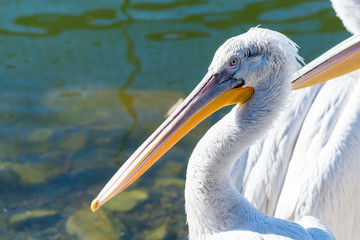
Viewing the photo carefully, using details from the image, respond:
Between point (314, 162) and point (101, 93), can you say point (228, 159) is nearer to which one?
point (314, 162)

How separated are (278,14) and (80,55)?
6.54 feet

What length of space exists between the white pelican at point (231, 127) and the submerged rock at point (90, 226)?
1.63 meters

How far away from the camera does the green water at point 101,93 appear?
169 inches

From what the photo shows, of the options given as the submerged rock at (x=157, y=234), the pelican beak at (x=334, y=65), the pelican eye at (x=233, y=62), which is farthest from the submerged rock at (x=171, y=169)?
the pelican eye at (x=233, y=62)

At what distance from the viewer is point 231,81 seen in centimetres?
249

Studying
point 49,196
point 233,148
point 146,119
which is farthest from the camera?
point 146,119

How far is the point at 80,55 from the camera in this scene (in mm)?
5691

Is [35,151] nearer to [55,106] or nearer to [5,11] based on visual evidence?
[55,106]

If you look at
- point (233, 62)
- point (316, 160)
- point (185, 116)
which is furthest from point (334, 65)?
point (185, 116)

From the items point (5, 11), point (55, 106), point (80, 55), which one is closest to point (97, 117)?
point (55, 106)

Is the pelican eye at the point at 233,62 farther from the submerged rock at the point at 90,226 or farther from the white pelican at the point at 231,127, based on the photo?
the submerged rock at the point at 90,226

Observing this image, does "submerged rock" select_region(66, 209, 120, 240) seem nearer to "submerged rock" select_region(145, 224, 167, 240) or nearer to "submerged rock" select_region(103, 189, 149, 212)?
"submerged rock" select_region(103, 189, 149, 212)

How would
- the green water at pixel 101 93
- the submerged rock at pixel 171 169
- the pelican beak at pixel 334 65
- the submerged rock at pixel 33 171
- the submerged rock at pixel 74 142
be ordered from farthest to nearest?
the submerged rock at pixel 74 142
the submerged rock at pixel 171 169
the submerged rock at pixel 33 171
the green water at pixel 101 93
the pelican beak at pixel 334 65

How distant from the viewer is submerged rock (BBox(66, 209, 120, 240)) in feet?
13.5
